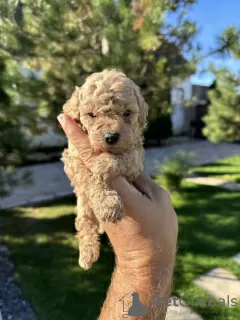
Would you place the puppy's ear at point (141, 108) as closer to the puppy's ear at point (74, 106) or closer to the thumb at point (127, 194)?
the puppy's ear at point (74, 106)

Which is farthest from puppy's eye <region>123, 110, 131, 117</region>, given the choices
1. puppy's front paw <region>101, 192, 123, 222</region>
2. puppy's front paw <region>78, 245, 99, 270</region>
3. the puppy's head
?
puppy's front paw <region>78, 245, 99, 270</region>

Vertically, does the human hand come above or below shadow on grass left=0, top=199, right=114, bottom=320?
above

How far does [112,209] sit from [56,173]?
8.82m

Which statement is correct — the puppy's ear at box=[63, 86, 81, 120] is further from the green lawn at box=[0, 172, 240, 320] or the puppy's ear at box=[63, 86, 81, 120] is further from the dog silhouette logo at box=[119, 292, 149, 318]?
the green lawn at box=[0, 172, 240, 320]

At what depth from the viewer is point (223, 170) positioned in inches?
372

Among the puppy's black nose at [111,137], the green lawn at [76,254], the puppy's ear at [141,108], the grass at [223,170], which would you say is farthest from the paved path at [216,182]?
the puppy's black nose at [111,137]

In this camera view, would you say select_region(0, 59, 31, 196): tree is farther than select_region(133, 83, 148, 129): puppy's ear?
Yes

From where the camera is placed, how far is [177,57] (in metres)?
5.16

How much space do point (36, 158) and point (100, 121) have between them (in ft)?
35.1

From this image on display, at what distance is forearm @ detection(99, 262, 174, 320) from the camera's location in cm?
145

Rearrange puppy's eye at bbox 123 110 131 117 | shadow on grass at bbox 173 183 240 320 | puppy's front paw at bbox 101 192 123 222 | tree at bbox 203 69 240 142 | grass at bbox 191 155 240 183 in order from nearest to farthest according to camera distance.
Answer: puppy's front paw at bbox 101 192 123 222, puppy's eye at bbox 123 110 131 117, shadow on grass at bbox 173 183 240 320, tree at bbox 203 69 240 142, grass at bbox 191 155 240 183

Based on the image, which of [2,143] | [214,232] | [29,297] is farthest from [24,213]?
[214,232]

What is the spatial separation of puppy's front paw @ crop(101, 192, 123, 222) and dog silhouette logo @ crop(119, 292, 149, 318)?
417mm

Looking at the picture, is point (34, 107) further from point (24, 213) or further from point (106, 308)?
point (106, 308)
